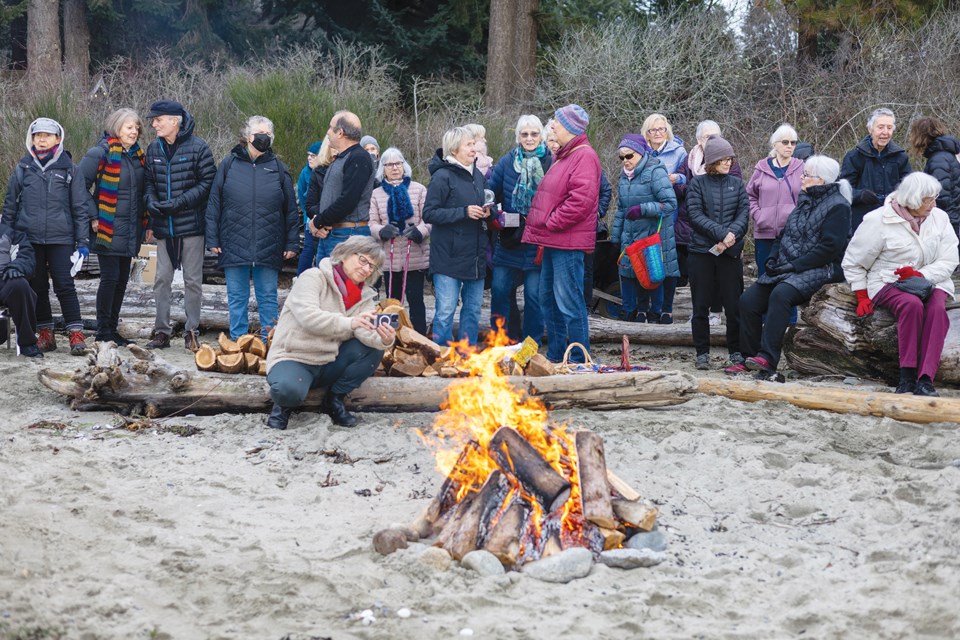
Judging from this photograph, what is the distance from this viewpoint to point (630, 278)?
35.0 feet

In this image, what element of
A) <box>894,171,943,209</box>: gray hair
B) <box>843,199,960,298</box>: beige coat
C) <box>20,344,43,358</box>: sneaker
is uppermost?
<box>894,171,943,209</box>: gray hair

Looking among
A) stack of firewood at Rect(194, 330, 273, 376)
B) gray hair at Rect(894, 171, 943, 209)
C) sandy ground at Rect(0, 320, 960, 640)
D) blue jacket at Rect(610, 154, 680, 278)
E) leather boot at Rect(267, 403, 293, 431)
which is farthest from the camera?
blue jacket at Rect(610, 154, 680, 278)

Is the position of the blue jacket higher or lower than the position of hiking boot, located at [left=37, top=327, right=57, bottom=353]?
higher

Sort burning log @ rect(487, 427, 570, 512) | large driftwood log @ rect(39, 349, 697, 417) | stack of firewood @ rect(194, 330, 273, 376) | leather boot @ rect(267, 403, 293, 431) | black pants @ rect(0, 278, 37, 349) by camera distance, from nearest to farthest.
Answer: burning log @ rect(487, 427, 570, 512) → leather boot @ rect(267, 403, 293, 431) → large driftwood log @ rect(39, 349, 697, 417) → stack of firewood @ rect(194, 330, 273, 376) → black pants @ rect(0, 278, 37, 349)

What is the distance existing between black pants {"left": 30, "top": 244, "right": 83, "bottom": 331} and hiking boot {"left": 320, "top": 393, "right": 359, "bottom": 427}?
3.45 metres

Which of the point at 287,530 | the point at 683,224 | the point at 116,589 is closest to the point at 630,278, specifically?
the point at 683,224

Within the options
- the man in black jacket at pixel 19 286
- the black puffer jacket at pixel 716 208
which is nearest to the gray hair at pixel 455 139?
the black puffer jacket at pixel 716 208

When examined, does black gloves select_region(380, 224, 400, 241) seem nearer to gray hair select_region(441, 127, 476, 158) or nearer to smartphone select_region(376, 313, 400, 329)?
gray hair select_region(441, 127, 476, 158)

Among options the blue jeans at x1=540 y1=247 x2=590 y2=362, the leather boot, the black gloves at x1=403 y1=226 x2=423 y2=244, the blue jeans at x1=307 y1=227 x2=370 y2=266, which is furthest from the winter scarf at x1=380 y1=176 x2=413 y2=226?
the leather boot

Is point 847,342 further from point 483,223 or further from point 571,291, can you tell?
point 483,223

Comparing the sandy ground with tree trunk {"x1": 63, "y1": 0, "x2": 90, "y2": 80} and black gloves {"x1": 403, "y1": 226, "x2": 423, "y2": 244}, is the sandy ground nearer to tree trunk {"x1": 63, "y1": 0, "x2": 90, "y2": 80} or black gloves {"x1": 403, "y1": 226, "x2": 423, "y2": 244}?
black gloves {"x1": 403, "y1": 226, "x2": 423, "y2": 244}

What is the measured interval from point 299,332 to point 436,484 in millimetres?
1566

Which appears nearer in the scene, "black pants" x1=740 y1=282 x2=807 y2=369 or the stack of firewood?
the stack of firewood

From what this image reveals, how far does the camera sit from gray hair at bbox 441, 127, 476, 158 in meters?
8.92
